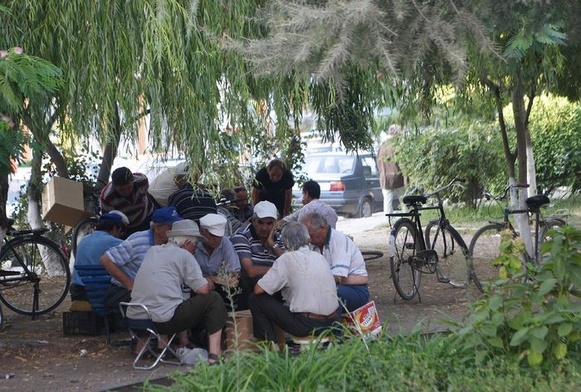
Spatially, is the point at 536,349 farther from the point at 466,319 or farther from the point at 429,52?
the point at 429,52

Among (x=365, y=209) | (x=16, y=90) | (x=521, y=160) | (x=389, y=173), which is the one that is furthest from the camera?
(x=365, y=209)

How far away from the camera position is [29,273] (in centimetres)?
1171

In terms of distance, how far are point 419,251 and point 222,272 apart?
3.76m

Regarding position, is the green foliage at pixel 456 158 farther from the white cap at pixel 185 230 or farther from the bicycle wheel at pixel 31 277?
the white cap at pixel 185 230

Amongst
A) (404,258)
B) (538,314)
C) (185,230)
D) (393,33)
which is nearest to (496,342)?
(538,314)

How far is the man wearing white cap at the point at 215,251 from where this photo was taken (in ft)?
30.7

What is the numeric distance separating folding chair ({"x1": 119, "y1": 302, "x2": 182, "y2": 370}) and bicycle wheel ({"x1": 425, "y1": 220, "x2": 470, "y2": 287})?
426 centimetres

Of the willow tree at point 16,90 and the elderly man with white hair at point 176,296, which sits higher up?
the willow tree at point 16,90

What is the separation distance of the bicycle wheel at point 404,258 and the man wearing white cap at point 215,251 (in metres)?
2.76

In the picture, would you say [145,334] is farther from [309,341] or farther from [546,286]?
[546,286]

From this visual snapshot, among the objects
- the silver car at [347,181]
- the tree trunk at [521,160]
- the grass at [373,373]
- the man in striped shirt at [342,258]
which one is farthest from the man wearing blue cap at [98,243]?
the silver car at [347,181]

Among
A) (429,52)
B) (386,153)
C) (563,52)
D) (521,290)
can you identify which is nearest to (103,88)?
(429,52)

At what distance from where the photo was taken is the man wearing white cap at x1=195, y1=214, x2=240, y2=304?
368 inches

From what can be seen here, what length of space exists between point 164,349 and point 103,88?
210 centimetres
